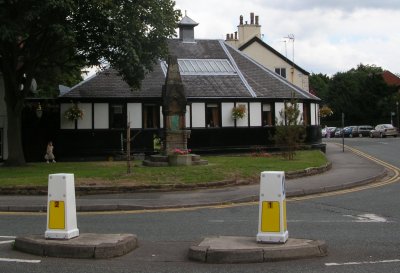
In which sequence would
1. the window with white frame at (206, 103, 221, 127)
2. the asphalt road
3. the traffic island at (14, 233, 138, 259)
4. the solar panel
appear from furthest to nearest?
the solar panel, the window with white frame at (206, 103, 221, 127), the traffic island at (14, 233, 138, 259), the asphalt road

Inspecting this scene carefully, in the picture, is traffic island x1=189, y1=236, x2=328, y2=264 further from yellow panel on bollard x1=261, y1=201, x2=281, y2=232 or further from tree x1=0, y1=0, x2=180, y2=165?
tree x1=0, y1=0, x2=180, y2=165

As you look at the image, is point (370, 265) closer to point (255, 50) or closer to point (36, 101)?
point (36, 101)

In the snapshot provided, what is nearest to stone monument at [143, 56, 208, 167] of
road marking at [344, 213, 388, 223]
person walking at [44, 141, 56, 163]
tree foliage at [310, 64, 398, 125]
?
person walking at [44, 141, 56, 163]

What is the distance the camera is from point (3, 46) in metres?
24.7

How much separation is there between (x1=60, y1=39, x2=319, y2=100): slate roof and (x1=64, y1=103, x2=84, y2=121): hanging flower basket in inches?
32.9

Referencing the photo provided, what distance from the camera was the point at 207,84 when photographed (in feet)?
113

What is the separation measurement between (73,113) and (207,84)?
8.73 m

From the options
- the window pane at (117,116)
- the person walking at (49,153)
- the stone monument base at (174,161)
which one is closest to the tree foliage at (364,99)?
the window pane at (117,116)

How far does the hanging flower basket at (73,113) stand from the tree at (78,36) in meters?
3.84

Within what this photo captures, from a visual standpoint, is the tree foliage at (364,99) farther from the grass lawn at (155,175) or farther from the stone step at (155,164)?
the grass lawn at (155,175)

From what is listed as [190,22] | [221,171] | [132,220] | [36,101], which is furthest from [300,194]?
[190,22]

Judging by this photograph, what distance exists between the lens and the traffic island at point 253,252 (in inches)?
293

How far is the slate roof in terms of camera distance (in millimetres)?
32812

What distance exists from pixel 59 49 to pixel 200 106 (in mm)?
10644
